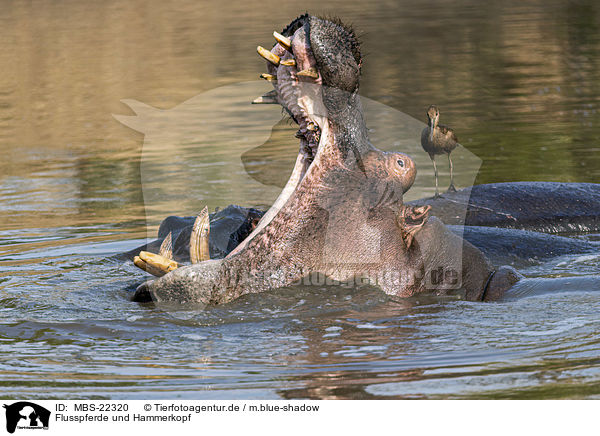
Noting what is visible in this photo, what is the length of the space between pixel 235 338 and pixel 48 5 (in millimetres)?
42005

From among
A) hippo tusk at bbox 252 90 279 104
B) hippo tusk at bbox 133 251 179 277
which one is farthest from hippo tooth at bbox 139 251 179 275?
hippo tusk at bbox 252 90 279 104

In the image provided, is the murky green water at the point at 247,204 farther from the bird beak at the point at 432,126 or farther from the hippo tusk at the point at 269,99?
the hippo tusk at the point at 269,99

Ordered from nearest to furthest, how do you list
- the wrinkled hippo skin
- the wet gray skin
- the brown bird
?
the wet gray skin → the wrinkled hippo skin → the brown bird

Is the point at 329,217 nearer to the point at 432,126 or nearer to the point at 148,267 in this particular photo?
the point at 148,267

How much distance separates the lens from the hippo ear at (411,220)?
4.88 m

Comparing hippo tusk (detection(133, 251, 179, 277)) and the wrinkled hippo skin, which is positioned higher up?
hippo tusk (detection(133, 251, 179, 277))

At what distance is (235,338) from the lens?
479cm

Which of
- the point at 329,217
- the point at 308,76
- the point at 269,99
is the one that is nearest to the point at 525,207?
the point at 329,217

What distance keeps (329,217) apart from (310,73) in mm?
701

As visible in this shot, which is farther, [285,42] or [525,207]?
[525,207]

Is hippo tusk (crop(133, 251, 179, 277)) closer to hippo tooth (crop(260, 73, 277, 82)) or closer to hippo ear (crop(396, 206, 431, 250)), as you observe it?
hippo tooth (crop(260, 73, 277, 82))

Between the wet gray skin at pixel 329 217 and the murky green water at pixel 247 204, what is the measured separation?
6.3 inches

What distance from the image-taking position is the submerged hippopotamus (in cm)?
460

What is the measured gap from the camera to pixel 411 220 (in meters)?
4.89
